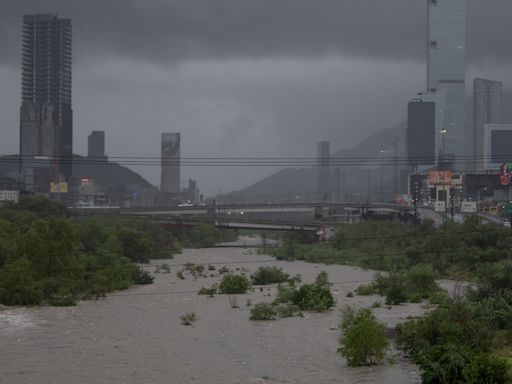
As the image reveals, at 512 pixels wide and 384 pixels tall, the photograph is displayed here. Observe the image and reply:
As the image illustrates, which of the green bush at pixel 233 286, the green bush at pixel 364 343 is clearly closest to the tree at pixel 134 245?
the green bush at pixel 233 286

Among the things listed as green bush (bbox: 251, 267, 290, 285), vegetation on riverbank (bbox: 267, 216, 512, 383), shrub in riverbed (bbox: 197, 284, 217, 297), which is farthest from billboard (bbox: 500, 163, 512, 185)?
shrub in riverbed (bbox: 197, 284, 217, 297)

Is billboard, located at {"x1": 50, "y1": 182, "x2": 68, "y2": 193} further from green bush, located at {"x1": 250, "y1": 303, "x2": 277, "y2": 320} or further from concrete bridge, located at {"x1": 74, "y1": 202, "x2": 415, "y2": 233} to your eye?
green bush, located at {"x1": 250, "y1": 303, "x2": 277, "y2": 320}

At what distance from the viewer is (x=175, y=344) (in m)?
33.0

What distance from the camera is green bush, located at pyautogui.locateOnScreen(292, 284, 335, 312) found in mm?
44219

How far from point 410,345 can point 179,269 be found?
166ft

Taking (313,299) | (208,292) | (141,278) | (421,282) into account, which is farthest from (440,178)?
(313,299)

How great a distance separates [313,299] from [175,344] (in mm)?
13247

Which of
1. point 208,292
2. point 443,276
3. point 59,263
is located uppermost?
point 59,263

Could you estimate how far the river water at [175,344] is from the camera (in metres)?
25.9

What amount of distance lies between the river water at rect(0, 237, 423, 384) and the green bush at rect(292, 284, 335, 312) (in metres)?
1.34

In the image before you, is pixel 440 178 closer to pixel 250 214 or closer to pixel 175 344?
pixel 250 214

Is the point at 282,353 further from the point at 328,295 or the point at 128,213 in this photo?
the point at 128,213

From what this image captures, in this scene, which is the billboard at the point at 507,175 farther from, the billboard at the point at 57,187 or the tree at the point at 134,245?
the billboard at the point at 57,187

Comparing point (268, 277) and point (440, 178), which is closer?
point (268, 277)
